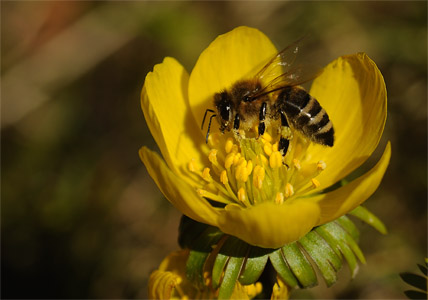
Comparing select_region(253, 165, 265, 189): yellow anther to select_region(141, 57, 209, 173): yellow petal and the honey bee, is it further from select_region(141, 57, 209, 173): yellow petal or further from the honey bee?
select_region(141, 57, 209, 173): yellow petal

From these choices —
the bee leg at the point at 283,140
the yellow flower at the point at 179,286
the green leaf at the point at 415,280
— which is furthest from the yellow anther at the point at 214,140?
the green leaf at the point at 415,280

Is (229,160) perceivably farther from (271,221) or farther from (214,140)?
(271,221)

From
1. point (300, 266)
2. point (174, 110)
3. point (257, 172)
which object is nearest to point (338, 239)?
point (300, 266)

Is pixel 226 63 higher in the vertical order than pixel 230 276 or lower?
higher

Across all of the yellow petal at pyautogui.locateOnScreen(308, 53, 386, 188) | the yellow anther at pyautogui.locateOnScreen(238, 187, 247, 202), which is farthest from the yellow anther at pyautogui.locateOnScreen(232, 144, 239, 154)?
the yellow petal at pyautogui.locateOnScreen(308, 53, 386, 188)

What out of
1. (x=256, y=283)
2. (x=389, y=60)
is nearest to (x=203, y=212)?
(x=256, y=283)

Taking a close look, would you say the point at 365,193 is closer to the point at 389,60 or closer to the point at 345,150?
the point at 345,150

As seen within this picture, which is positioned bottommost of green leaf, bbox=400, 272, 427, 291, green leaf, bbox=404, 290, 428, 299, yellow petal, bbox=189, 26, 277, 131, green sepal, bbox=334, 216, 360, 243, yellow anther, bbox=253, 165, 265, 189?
green leaf, bbox=404, 290, 428, 299
